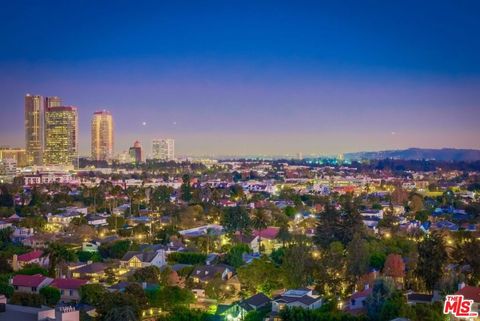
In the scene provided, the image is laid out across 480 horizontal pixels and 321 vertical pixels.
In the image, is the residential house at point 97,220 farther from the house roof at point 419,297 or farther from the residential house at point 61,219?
the house roof at point 419,297

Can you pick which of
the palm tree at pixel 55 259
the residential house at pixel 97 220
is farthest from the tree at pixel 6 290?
the residential house at pixel 97 220

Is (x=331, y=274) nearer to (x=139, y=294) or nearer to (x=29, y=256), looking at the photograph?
(x=139, y=294)

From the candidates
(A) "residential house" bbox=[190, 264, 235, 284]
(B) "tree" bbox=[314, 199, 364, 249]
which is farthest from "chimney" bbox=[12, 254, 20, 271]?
(B) "tree" bbox=[314, 199, 364, 249]

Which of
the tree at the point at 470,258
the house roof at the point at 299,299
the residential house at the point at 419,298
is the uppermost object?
the tree at the point at 470,258

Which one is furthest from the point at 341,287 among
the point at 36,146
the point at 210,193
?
the point at 36,146

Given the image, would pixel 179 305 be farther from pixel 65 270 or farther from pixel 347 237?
pixel 347 237

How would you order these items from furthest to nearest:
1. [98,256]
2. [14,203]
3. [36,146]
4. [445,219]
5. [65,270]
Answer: [36,146] < [14,203] < [445,219] < [98,256] < [65,270]
